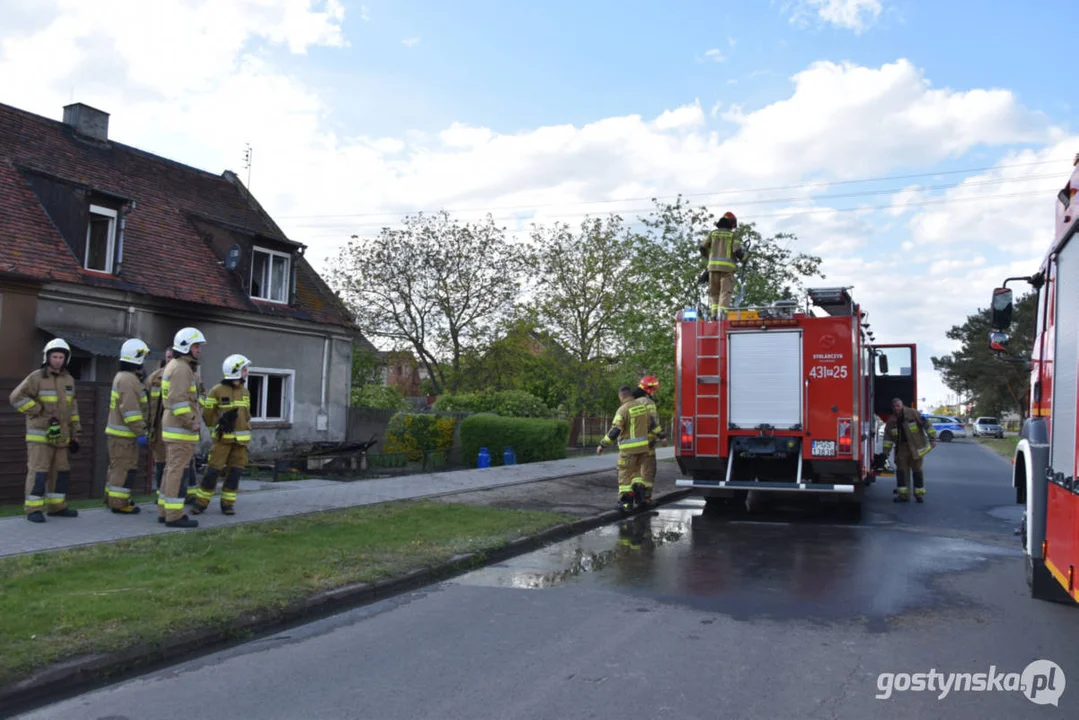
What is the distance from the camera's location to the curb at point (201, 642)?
165 inches

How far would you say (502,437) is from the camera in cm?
1864

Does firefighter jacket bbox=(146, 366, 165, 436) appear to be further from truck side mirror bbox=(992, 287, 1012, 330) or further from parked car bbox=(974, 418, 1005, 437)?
parked car bbox=(974, 418, 1005, 437)

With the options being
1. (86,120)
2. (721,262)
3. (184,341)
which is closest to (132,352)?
(184,341)

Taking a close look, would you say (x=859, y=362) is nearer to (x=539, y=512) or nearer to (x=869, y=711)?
(x=539, y=512)

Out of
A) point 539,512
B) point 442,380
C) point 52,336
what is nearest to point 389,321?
point 442,380

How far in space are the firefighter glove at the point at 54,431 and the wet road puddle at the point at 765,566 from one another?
4577 millimetres

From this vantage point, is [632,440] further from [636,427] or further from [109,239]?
[109,239]

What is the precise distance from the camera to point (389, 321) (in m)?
27.3

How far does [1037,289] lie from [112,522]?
9.19 meters

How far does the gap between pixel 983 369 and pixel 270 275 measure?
51410 mm

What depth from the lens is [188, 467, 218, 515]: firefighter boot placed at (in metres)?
9.18

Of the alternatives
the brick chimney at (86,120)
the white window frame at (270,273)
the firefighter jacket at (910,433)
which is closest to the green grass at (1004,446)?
the firefighter jacket at (910,433)

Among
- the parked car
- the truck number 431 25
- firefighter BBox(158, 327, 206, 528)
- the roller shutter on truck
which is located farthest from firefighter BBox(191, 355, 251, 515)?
the parked car

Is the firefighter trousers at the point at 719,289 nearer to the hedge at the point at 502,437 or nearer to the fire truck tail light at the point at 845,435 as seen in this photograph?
the fire truck tail light at the point at 845,435
